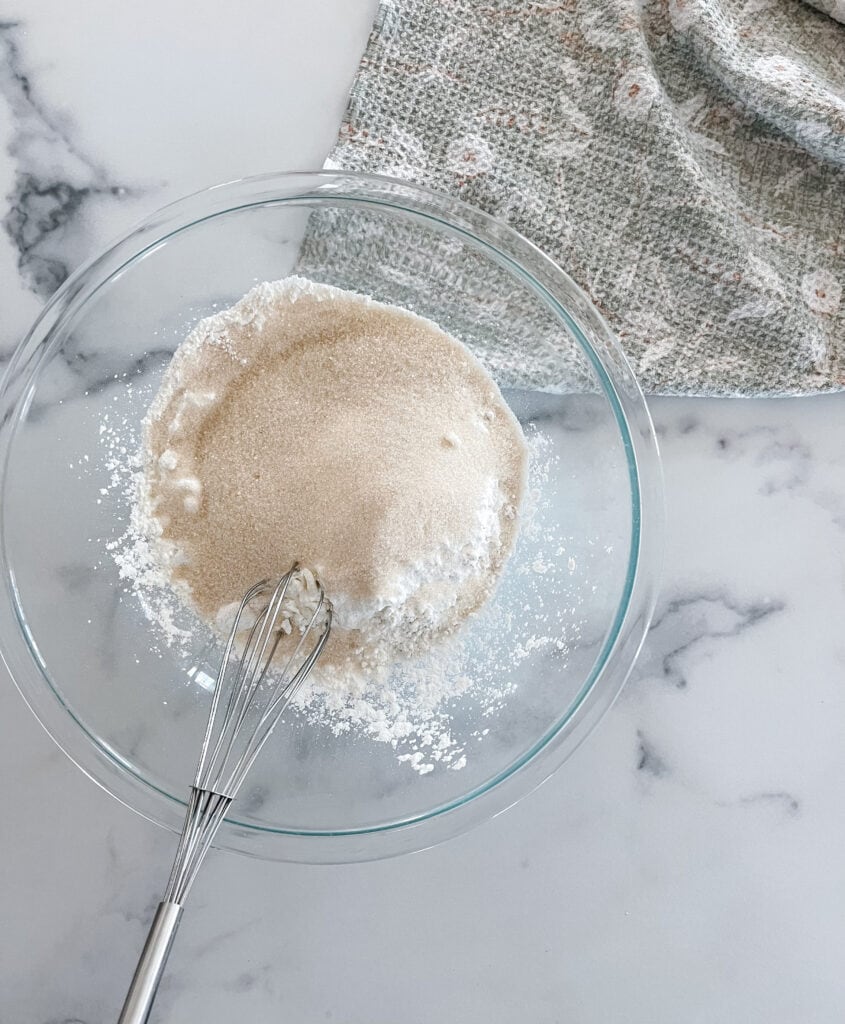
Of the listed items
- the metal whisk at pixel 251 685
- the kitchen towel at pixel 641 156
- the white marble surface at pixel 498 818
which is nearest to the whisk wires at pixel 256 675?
the metal whisk at pixel 251 685

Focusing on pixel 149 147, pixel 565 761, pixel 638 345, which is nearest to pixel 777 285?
pixel 638 345

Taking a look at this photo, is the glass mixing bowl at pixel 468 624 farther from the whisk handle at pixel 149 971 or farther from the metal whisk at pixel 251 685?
the whisk handle at pixel 149 971

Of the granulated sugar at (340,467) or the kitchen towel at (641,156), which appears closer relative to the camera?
the granulated sugar at (340,467)

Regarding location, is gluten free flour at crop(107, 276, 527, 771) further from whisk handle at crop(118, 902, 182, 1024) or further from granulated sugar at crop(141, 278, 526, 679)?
whisk handle at crop(118, 902, 182, 1024)

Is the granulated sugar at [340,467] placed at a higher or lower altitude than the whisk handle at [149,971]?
higher

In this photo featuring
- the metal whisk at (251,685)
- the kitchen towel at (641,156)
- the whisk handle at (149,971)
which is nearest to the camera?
the whisk handle at (149,971)

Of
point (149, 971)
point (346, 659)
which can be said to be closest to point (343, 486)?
point (346, 659)

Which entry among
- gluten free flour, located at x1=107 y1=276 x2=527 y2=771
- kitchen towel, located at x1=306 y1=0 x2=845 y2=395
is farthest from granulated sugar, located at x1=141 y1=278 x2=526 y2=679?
kitchen towel, located at x1=306 y1=0 x2=845 y2=395

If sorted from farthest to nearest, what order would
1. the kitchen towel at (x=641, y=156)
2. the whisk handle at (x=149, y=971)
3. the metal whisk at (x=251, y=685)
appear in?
the kitchen towel at (x=641, y=156)
the metal whisk at (x=251, y=685)
the whisk handle at (x=149, y=971)

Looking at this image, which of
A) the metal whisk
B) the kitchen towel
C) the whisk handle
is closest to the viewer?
the whisk handle
